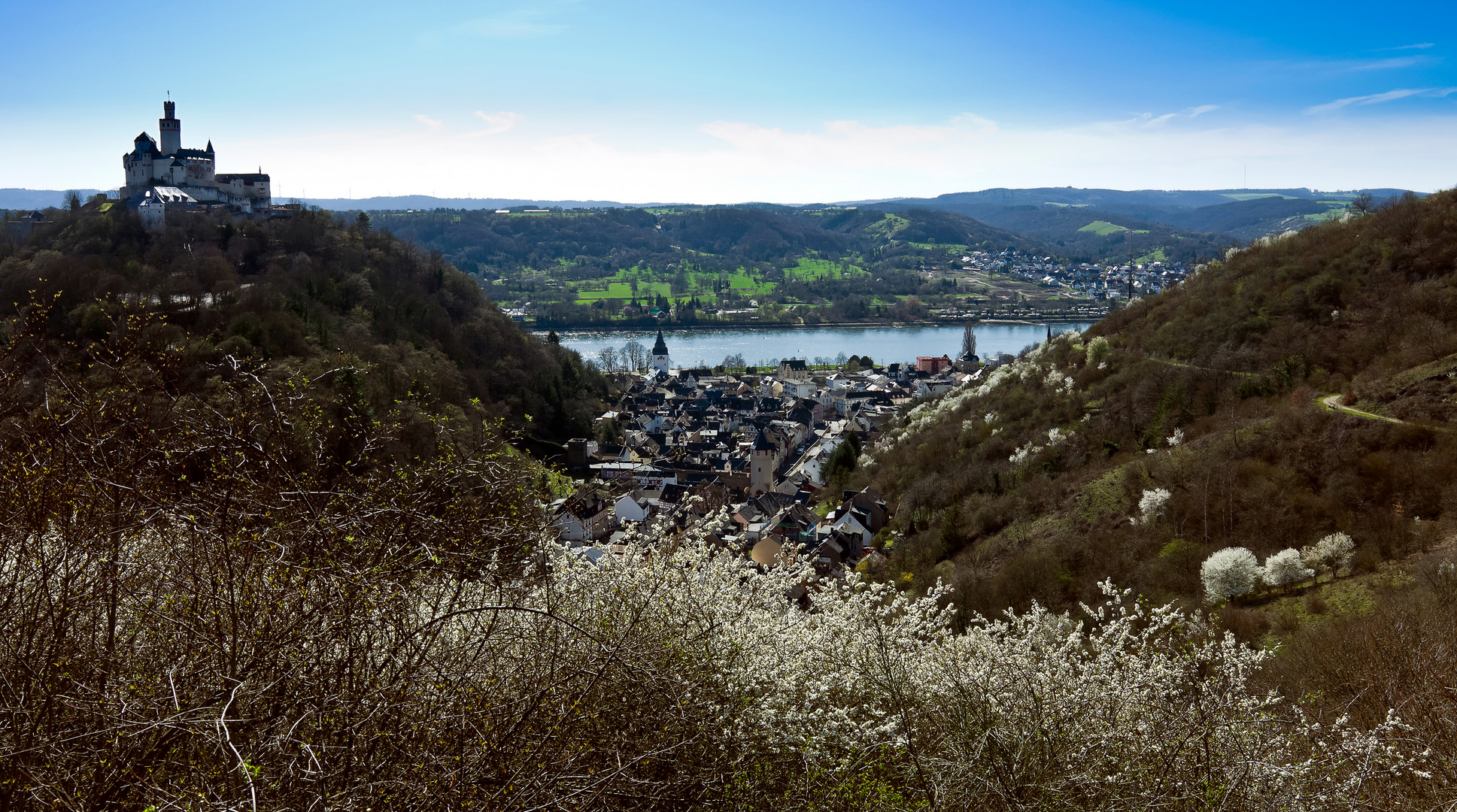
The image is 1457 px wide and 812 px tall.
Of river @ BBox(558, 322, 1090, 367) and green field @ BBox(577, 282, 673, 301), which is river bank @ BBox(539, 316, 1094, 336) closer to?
river @ BBox(558, 322, 1090, 367)

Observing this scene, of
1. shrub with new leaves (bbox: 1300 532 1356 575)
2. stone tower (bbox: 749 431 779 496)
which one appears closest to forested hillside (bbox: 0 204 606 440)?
stone tower (bbox: 749 431 779 496)

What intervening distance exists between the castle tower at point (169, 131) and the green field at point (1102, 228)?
163619 millimetres

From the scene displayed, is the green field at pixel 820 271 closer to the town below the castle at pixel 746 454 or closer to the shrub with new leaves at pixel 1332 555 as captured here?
the town below the castle at pixel 746 454

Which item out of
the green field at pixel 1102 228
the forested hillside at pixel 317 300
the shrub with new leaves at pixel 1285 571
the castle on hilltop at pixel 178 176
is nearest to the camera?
the shrub with new leaves at pixel 1285 571

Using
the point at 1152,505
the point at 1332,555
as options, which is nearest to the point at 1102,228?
the point at 1152,505

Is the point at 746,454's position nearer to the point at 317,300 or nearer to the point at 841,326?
the point at 317,300

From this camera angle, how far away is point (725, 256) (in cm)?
14250

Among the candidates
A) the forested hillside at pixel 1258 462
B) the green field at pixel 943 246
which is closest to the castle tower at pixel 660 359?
the forested hillside at pixel 1258 462

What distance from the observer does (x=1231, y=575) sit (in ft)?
35.3

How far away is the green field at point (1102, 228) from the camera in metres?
172

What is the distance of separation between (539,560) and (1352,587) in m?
9.92

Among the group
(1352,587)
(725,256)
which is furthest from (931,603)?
(725,256)

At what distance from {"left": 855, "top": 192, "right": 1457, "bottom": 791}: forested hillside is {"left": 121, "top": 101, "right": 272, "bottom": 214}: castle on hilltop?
1384 inches

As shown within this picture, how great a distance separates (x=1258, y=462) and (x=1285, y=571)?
3456 millimetres
